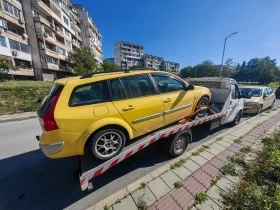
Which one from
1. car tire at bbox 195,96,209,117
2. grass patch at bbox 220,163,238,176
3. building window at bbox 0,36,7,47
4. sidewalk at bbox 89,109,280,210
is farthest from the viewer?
building window at bbox 0,36,7,47

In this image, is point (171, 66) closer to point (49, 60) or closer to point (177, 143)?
point (49, 60)

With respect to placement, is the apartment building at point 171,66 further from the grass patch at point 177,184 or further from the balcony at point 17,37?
the grass patch at point 177,184

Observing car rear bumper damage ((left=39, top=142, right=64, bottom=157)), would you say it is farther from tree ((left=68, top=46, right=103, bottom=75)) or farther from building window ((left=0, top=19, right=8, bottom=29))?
tree ((left=68, top=46, right=103, bottom=75))

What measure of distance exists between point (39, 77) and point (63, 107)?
26886mm

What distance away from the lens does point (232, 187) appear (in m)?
2.28

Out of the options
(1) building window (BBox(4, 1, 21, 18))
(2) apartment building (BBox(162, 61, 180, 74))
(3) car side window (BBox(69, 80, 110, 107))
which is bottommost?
(3) car side window (BBox(69, 80, 110, 107))

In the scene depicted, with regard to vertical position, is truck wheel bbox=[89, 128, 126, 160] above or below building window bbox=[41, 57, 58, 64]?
below

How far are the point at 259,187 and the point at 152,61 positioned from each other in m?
89.9

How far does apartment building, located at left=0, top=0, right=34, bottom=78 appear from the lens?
16.5 metres

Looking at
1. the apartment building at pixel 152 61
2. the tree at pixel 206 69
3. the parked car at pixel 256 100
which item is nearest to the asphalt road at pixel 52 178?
the parked car at pixel 256 100

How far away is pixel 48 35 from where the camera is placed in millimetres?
22688

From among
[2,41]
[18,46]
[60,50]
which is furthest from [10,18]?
[60,50]

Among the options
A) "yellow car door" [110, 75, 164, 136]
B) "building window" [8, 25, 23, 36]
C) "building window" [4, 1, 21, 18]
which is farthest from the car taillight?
"building window" [8, 25, 23, 36]

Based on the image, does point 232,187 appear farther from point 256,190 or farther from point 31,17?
point 31,17
